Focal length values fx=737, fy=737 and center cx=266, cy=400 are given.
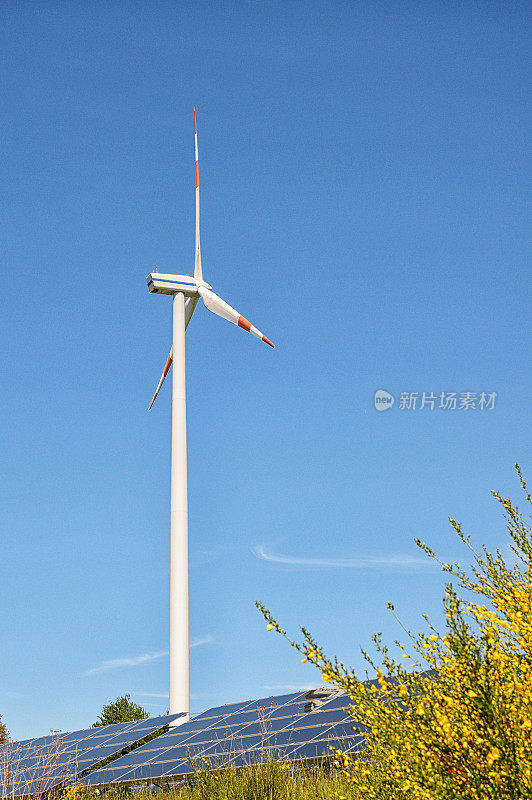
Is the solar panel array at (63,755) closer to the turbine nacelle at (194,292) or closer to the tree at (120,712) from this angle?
the turbine nacelle at (194,292)

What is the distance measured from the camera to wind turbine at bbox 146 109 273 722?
28078 millimetres

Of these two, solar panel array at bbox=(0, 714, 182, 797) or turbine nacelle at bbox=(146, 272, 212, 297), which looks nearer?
solar panel array at bbox=(0, 714, 182, 797)

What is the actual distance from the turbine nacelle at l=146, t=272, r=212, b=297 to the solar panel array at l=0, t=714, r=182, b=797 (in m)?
19.7

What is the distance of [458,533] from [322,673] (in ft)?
7.26

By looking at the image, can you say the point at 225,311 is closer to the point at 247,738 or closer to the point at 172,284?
the point at 172,284

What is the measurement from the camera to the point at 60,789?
1859 centimetres

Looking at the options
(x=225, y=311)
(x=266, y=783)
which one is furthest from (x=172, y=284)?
(x=266, y=783)

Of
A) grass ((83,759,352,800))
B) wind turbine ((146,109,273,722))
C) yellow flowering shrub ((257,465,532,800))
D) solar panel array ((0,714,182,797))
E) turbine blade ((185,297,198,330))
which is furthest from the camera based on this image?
turbine blade ((185,297,198,330))

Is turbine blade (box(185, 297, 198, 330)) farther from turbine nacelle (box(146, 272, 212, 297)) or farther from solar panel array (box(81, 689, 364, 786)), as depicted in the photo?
solar panel array (box(81, 689, 364, 786))

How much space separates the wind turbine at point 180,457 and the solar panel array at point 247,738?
15.0 feet

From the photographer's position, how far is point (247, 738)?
1712 cm

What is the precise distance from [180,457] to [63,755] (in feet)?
39.1

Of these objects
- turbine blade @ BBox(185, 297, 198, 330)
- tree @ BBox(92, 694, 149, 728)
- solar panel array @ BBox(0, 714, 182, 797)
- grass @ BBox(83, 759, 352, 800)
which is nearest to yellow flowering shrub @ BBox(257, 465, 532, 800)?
grass @ BBox(83, 759, 352, 800)

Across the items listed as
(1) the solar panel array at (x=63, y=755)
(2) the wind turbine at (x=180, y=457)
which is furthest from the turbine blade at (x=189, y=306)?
(1) the solar panel array at (x=63, y=755)
